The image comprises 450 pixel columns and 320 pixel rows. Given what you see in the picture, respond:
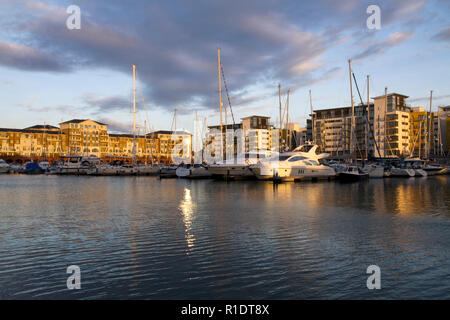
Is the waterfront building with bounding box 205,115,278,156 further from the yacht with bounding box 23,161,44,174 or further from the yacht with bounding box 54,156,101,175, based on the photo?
the yacht with bounding box 23,161,44,174

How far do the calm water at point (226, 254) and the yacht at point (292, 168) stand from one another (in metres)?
25.7

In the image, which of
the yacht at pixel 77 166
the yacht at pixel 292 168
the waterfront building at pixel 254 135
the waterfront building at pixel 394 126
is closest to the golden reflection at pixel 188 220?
the yacht at pixel 292 168

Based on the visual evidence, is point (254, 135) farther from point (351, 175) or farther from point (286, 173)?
point (286, 173)

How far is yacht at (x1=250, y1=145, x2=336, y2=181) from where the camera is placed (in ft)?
148

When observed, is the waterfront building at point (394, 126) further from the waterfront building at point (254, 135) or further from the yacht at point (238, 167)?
the yacht at point (238, 167)

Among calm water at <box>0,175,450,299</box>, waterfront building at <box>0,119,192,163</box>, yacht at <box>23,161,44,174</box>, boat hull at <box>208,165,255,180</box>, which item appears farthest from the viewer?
waterfront building at <box>0,119,192,163</box>

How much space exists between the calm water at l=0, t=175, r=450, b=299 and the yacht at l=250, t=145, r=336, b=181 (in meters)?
25.7

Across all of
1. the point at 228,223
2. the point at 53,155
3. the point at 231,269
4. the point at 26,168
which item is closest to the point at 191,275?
the point at 231,269

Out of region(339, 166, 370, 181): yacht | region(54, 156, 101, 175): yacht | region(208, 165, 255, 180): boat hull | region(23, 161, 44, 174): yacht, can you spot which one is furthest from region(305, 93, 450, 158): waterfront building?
region(23, 161, 44, 174): yacht

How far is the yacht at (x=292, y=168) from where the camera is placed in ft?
148

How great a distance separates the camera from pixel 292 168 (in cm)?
4591

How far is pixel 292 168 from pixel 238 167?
27.6ft

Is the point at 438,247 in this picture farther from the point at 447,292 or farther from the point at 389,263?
→ the point at 447,292
